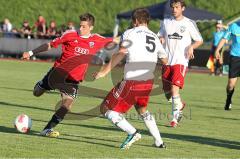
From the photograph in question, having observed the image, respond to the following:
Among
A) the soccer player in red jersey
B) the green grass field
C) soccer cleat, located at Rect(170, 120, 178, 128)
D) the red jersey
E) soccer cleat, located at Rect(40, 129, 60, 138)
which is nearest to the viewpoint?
the green grass field

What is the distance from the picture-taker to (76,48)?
13.5 m

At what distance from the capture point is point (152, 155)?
36.0 ft

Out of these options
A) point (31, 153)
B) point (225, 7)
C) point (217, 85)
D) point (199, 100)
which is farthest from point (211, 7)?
point (31, 153)

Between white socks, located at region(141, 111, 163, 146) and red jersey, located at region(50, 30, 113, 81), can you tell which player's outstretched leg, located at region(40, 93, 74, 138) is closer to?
red jersey, located at region(50, 30, 113, 81)

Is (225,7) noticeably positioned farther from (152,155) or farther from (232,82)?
(152,155)

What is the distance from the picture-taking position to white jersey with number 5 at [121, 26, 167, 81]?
11.4m

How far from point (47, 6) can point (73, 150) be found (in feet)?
143

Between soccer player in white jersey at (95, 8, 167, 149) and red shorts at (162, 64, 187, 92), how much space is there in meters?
3.96

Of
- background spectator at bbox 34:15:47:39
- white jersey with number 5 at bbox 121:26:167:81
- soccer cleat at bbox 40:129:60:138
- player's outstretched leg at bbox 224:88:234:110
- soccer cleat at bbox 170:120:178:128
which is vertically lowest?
background spectator at bbox 34:15:47:39

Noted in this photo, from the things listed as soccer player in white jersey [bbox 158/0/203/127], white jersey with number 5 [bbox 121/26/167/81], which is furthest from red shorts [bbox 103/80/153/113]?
soccer player in white jersey [bbox 158/0/203/127]

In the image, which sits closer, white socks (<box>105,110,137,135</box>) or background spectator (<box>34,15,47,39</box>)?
white socks (<box>105,110,137,135</box>)

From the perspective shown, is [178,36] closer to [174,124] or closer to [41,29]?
[174,124]

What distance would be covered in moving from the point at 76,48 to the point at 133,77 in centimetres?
220

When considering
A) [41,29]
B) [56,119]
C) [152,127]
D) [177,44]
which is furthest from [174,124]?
[41,29]
